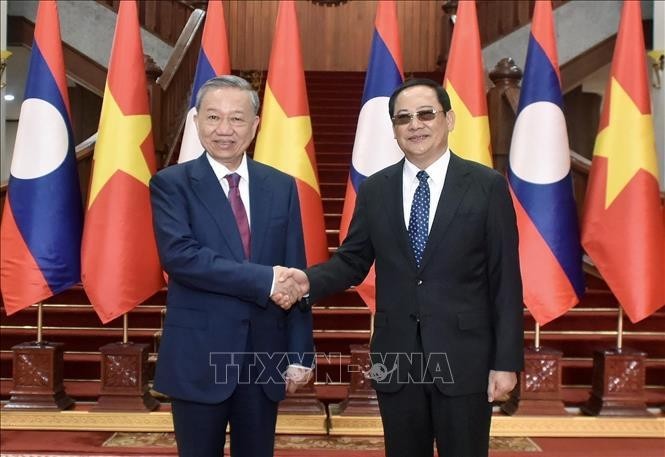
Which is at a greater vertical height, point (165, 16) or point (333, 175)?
point (165, 16)

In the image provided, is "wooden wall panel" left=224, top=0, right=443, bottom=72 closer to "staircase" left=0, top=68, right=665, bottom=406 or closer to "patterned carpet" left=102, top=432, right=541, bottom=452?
"staircase" left=0, top=68, right=665, bottom=406

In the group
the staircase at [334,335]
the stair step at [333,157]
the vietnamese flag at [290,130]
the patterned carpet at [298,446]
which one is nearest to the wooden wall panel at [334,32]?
the stair step at [333,157]

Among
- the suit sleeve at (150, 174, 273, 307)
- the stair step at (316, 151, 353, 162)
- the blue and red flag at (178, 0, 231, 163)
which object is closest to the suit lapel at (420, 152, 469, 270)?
the suit sleeve at (150, 174, 273, 307)

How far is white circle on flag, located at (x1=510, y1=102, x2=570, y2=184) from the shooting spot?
11.8ft

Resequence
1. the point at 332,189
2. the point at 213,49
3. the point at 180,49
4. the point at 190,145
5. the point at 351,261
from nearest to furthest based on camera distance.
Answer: the point at 351,261 < the point at 190,145 < the point at 213,49 < the point at 332,189 < the point at 180,49

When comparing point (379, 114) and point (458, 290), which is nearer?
point (458, 290)

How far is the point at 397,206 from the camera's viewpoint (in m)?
2.01

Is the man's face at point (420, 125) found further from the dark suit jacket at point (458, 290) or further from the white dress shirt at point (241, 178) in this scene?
the white dress shirt at point (241, 178)

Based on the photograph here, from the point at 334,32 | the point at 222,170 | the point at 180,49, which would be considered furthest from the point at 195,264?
the point at 334,32

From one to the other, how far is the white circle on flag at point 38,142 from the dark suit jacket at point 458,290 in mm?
2230

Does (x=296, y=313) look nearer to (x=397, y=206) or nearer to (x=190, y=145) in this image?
(x=397, y=206)

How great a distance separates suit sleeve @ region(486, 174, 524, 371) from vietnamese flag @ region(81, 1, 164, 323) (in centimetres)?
212

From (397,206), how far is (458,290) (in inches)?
11.3

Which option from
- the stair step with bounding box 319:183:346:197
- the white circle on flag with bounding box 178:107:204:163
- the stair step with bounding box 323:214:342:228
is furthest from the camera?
the stair step with bounding box 319:183:346:197
